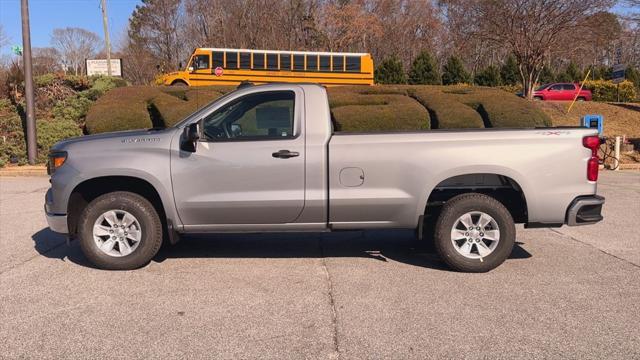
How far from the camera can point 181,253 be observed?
6082 mm

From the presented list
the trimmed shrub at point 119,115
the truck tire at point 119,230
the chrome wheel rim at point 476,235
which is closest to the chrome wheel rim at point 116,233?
the truck tire at point 119,230

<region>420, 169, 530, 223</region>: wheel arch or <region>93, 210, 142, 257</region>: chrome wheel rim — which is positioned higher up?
<region>420, 169, 530, 223</region>: wheel arch

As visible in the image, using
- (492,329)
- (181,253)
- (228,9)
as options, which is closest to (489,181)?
(492,329)

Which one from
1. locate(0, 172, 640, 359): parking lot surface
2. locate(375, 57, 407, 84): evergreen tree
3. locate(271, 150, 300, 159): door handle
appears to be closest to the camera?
locate(0, 172, 640, 359): parking lot surface

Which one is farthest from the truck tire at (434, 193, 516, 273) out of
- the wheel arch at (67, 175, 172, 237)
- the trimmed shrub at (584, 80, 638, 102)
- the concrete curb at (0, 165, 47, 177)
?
the trimmed shrub at (584, 80, 638, 102)

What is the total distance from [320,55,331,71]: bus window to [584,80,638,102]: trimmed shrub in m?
19.5

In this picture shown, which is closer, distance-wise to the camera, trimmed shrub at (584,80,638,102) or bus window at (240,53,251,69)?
bus window at (240,53,251,69)

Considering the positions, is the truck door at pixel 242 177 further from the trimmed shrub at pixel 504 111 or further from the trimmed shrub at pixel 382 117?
the trimmed shrub at pixel 504 111

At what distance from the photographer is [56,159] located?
530cm

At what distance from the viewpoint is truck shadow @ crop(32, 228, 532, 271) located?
5.91 metres

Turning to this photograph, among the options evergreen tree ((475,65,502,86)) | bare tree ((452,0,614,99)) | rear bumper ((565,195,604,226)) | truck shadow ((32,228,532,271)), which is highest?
bare tree ((452,0,614,99))

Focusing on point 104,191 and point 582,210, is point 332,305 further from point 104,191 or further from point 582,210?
point 104,191

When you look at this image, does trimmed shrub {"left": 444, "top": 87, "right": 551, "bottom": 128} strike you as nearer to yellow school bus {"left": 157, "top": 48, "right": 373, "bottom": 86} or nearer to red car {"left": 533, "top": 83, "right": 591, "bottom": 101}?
yellow school bus {"left": 157, "top": 48, "right": 373, "bottom": 86}

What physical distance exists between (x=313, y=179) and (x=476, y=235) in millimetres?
1731
